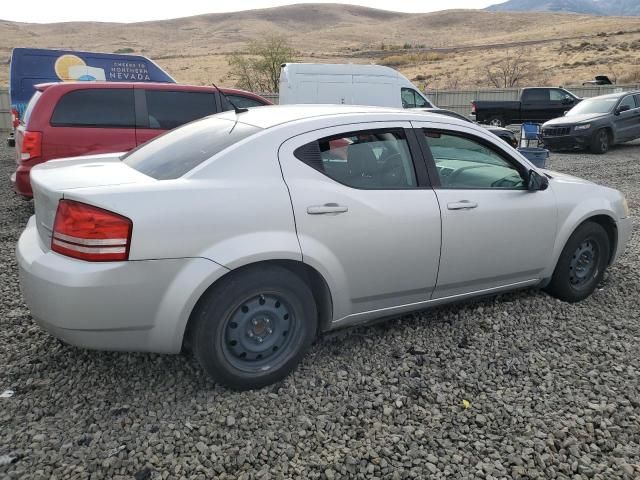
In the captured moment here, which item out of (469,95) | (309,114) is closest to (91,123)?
(309,114)

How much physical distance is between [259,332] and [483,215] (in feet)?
5.44

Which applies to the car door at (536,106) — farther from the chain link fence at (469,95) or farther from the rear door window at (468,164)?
the rear door window at (468,164)

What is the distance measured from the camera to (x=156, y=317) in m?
2.61

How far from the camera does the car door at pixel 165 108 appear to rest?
22.7ft

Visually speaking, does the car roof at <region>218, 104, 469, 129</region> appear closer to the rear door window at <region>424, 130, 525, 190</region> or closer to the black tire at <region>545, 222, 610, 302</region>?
the rear door window at <region>424, 130, 525, 190</region>

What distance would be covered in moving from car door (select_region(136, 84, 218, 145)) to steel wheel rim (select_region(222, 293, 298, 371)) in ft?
15.3

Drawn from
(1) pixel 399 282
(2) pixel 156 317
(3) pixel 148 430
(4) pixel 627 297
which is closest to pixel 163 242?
(2) pixel 156 317

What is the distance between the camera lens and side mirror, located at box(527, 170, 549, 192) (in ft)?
12.3

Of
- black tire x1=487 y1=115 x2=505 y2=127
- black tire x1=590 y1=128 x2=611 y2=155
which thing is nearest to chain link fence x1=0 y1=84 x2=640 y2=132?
black tire x1=487 y1=115 x2=505 y2=127

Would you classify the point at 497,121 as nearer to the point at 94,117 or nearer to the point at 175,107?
the point at 175,107

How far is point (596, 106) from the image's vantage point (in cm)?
1491

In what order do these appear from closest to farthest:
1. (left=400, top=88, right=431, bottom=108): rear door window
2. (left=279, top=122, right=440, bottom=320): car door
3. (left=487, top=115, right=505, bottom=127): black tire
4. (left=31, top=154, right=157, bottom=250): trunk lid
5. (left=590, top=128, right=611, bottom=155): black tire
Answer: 1. (left=31, top=154, right=157, bottom=250): trunk lid
2. (left=279, top=122, right=440, bottom=320): car door
3. (left=590, top=128, right=611, bottom=155): black tire
4. (left=400, top=88, right=431, bottom=108): rear door window
5. (left=487, top=115, right=505, bottom=127): black tire

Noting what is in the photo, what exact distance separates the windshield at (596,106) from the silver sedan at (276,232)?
1254 cm

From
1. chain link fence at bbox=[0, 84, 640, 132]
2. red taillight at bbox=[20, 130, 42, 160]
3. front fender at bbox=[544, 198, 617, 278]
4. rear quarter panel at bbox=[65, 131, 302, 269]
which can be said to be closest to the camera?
rear quarter panel at bbox=[65, 131, 302, 269]
